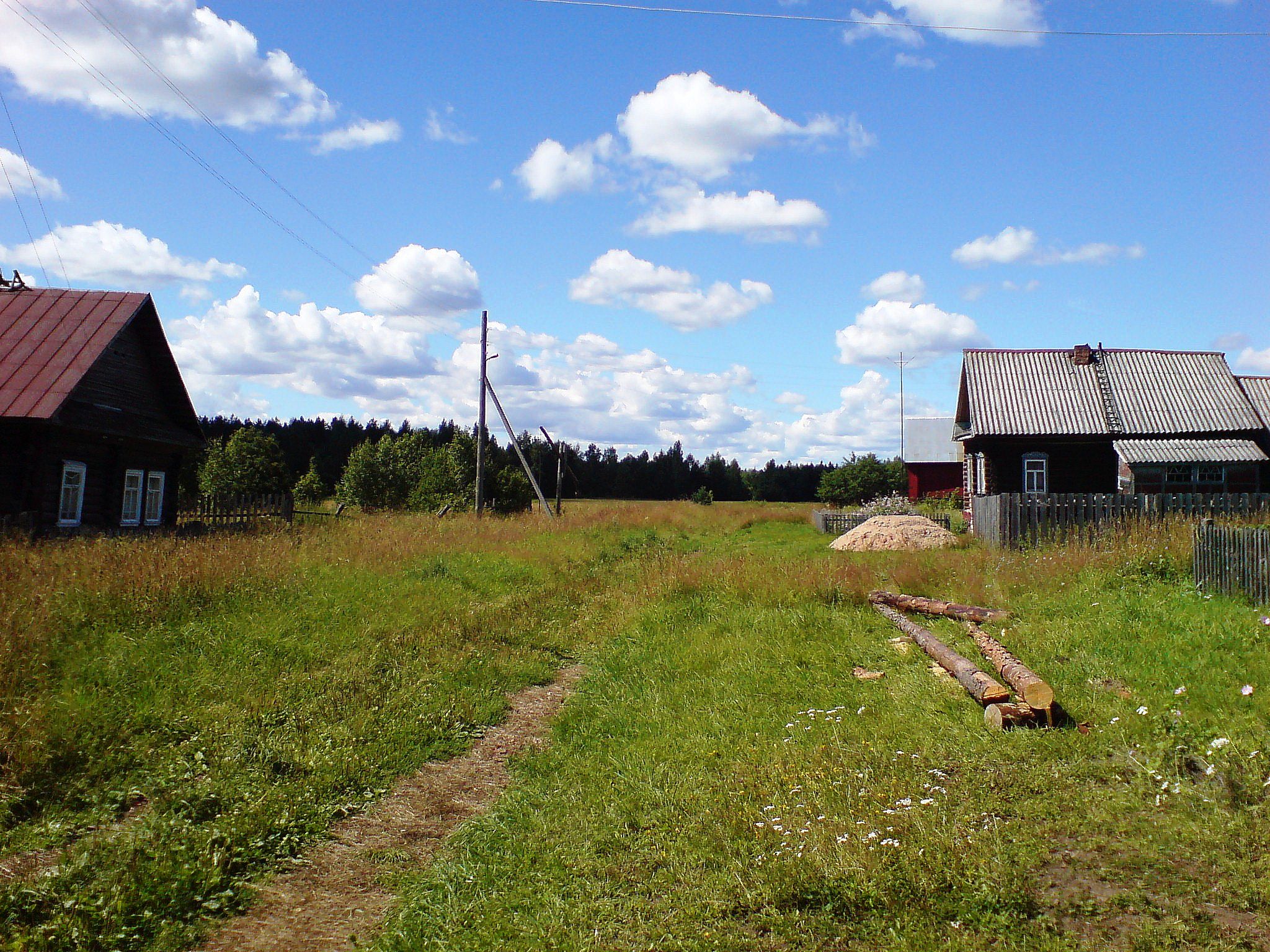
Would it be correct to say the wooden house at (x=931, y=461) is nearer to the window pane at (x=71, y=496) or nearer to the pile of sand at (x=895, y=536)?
the pile of sand at (x=895, y=536)

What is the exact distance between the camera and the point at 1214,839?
4.04 meters

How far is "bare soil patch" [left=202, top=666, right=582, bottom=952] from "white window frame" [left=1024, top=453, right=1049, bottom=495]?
75.7 feet

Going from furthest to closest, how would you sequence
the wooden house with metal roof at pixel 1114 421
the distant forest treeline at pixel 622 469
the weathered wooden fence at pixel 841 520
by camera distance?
the distant forest treeline at pixel 622 469, the weathered wooden fence at pixel 841 520, the wooden house with metal roof at pixel 1114 421

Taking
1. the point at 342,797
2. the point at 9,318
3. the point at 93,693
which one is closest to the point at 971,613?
the point at 342,797

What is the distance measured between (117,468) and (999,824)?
1938cm

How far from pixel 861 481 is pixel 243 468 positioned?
119 feet

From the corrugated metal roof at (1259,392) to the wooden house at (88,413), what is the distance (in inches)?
1229

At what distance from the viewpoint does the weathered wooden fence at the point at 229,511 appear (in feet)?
59.4

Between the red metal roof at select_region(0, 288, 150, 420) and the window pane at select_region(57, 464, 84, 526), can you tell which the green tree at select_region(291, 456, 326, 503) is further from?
the window pane at select_region(57, 464, 84, 526)

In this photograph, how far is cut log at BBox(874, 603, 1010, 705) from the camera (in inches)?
243

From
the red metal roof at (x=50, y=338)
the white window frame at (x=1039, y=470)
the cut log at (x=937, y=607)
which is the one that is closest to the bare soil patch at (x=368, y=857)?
the cut log at (x=937, y=607)

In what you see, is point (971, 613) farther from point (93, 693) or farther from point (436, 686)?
point (93, 693)

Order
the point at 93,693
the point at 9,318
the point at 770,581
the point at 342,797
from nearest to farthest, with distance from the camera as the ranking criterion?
the point at 342,797, the point at 93,693, the point at 770,581, the point at 9,318

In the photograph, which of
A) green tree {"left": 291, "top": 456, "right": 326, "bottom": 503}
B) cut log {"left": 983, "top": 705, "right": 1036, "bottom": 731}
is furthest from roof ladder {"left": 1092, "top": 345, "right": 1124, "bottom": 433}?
green tree {"left": 291, "top": 456, "right": 326, "bottom": 503}
